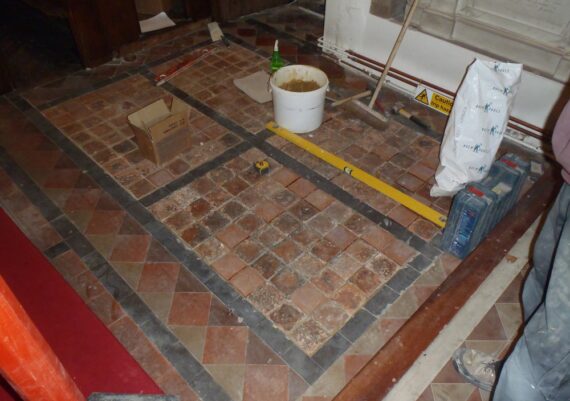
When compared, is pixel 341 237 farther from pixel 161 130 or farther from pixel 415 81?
pixel 415 81

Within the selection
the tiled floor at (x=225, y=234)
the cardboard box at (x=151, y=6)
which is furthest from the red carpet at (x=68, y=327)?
the cardboard box at (x=151, y=6)

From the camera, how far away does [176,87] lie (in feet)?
13.7

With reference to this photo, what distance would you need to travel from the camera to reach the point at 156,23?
16.5 feet

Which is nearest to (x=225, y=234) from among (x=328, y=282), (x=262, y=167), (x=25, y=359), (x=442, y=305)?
(x=262, y=167)

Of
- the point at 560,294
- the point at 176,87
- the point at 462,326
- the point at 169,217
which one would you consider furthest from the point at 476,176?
the point at 176,87

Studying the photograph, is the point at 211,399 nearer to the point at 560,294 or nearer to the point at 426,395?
the point at 426,395

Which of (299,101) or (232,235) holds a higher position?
(299,101)

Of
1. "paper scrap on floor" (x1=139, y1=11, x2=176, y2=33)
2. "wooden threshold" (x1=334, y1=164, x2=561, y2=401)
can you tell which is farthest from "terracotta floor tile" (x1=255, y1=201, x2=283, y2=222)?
"paper scrap on floor" (x1=139, y1=11, x2=176, y2=33)

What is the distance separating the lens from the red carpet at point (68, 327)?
2232mm

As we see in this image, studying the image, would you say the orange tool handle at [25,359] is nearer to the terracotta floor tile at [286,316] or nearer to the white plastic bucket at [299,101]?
the terracotta floor tile at [286,316]

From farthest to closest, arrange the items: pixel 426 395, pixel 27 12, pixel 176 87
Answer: pixel 27 12, pixel 176 87, pixel 426 395

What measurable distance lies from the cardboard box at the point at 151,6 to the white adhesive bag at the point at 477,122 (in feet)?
12.4

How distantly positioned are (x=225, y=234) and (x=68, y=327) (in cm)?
103

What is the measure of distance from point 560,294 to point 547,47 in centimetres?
226
